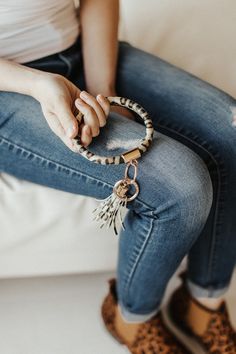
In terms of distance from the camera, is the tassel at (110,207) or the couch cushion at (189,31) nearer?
the tassel at (110,207)

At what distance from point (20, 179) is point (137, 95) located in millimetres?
270

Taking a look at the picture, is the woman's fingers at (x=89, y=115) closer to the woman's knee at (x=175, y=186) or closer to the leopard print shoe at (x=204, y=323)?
the woman's knee at (x=175, y=186)

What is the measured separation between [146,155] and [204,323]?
43cm

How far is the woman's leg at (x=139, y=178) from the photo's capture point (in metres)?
0.73

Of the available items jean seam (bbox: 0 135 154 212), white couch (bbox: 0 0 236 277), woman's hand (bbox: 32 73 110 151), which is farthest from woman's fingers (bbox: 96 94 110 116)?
white couch (bbox: 0 0 236 277)

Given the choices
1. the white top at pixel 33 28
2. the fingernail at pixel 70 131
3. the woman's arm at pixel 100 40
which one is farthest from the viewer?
the woman's arm at pixel 100 40

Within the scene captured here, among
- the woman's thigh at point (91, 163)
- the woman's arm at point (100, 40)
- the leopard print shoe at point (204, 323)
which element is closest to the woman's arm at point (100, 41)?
the woman's arm at point (100, 40)

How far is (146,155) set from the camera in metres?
0.73

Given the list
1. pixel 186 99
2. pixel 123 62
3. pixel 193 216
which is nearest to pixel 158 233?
pixel 193 216

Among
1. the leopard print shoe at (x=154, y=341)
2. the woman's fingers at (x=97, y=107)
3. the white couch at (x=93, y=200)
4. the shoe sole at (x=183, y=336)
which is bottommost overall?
the shoe sole at (x=183, y=336)

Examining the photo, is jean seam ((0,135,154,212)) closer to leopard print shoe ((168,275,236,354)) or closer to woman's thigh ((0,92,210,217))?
woman's thigh ((0,92,210,217))

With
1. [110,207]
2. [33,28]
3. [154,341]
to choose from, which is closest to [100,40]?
[33,28]

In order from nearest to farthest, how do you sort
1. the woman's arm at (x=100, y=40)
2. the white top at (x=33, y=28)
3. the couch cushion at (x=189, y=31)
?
the white top at (x=33, y=28)
the woman's arm at (x=100, y=40)
the couch cushion at (x=189, y=31)

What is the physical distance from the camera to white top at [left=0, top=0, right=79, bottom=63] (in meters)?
0.81
